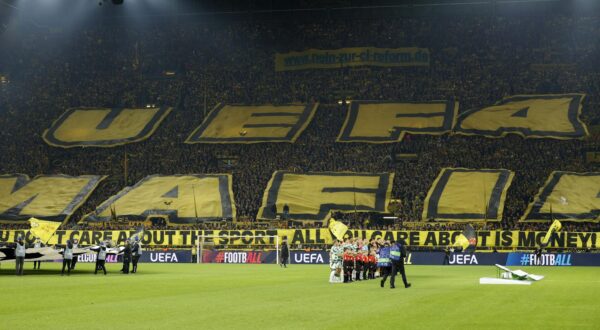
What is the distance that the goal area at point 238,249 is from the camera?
63.6m

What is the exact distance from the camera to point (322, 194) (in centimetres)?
7119

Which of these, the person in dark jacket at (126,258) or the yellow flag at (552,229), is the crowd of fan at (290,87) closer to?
the yellow flag at (552,229)

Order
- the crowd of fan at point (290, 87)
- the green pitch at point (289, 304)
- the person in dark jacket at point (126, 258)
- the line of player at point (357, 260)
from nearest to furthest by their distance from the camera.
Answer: the green pitch at point (289, 304) < the line of player at point (357, 260) < the person in dark jacket at point (126, 258) < the crowd of fan at point (290, 87)

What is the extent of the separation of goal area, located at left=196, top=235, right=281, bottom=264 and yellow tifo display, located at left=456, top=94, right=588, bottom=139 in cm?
2033

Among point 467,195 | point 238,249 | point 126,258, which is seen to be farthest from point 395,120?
point 126,258

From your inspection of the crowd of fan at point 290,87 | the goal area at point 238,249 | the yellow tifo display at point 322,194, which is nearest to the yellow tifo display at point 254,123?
the crowd of fan at point 290,87

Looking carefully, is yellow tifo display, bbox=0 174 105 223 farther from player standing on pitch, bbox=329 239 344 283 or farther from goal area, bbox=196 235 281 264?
player standing on pitch, bbox=329 239 344 283

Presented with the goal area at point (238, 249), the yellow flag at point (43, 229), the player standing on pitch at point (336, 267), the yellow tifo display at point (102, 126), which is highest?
the yellow tifo display at point (102, 126)

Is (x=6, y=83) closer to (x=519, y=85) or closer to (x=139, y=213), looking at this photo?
(x=139, y=213)

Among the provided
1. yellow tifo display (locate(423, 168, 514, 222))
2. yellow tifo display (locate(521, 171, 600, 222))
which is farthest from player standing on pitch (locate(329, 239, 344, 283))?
yellow tifo display (locate(521, 171, 600, 222))

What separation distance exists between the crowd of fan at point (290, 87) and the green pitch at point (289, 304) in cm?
3346

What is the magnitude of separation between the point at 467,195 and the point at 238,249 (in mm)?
17678

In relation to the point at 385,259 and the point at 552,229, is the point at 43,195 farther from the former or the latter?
the point at 385,259

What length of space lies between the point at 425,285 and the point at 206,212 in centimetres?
3727
